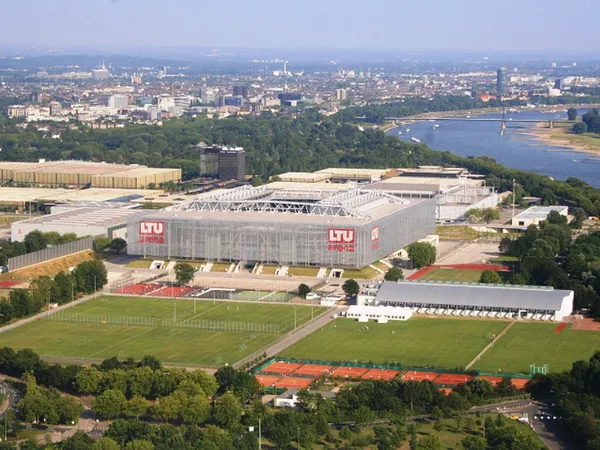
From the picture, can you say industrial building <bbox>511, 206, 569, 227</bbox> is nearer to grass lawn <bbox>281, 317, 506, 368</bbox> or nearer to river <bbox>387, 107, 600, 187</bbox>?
river <bbox>387, 107, 600, 187</bbox>

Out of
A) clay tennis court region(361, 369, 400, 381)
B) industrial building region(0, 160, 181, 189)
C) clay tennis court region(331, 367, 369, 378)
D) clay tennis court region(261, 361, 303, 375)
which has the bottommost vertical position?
industrial building region(0, 160, 181, 189)

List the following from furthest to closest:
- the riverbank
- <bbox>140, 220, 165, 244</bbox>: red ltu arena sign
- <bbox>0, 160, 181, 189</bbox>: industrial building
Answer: the riverbank
<bbox>0, 160, 181, 189</bbox>: industrial building
<bbox>140, 220, 165, 244</bbox>: red ltu arena sign

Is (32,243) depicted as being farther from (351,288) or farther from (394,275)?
(394,275)

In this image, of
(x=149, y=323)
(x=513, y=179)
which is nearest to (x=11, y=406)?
(x=149, y=323)

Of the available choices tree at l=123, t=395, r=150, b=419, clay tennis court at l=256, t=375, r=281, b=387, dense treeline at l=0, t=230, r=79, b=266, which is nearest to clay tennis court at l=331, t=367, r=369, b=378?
clay tennis court at l=256, t=375, r=281, b=387

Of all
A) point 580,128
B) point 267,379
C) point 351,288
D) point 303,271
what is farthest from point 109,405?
point 580,128

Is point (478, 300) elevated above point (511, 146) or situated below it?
above

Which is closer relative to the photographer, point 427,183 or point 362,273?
point 362,273

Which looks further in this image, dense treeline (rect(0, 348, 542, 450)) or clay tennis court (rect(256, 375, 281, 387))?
clay tennis court (rect(256, 375, 281, 387))
